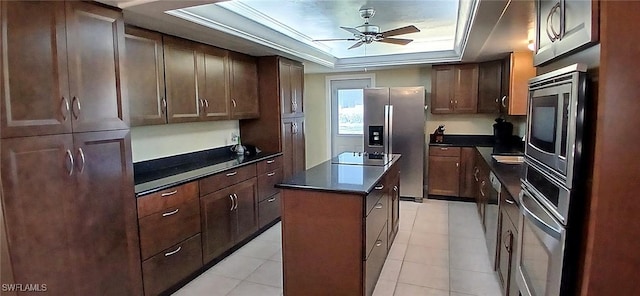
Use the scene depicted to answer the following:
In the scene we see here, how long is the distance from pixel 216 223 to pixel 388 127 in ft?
9.80

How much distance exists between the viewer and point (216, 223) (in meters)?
3.23

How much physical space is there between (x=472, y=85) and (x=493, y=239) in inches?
112

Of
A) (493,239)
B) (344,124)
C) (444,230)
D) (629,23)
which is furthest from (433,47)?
(629,23)

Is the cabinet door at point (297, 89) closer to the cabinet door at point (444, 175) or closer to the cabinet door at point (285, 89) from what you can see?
the cabinet door at point (285, 89)

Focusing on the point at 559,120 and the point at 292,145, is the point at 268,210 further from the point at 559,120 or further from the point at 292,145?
the point at 559,120

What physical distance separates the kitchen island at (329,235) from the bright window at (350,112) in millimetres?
3692

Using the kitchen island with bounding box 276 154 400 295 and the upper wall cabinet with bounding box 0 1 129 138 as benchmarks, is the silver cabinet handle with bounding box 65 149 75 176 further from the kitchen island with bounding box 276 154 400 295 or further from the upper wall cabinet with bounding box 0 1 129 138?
the kitchen island with bounding box 276 154 400 295

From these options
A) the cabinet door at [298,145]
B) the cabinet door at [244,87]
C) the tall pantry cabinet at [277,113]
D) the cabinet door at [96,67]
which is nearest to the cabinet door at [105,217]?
the cabinet door at [96,67]

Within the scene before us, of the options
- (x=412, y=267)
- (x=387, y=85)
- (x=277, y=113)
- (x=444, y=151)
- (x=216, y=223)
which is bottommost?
(x=412, y=267)

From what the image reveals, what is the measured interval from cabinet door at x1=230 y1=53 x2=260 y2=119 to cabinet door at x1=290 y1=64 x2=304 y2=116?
0.54m

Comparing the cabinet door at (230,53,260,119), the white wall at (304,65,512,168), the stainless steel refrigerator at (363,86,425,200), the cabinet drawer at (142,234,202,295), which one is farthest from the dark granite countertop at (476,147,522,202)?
the cabinet door at (230,53,260,119)

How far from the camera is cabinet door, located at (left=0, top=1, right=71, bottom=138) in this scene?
1692 mm

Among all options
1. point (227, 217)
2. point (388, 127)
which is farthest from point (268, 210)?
point (388, 127)

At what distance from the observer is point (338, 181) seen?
8.57ft
